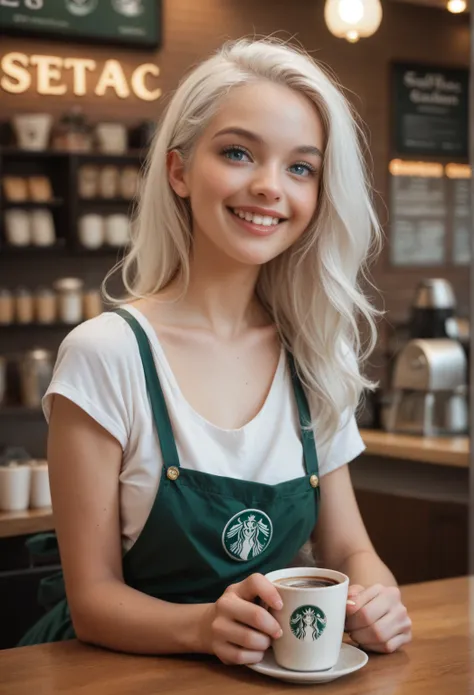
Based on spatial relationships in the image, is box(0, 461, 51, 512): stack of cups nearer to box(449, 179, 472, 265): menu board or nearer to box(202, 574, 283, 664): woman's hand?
box(202, 574, 283, 664): woman's hand

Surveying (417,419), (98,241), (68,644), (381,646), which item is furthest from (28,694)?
(98,241)

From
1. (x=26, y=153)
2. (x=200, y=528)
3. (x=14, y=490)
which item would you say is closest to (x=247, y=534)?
(x=200, y=528)

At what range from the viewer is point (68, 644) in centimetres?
141

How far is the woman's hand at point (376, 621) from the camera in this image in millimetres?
1353

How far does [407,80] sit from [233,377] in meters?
5.02

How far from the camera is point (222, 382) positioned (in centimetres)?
161

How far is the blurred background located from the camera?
3.78 meters

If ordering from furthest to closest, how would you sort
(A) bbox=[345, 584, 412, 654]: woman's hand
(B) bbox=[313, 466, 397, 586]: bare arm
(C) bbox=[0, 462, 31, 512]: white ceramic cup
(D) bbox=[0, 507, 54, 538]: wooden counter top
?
(C) bbox=[0, 462, 31, 512]: white ceramic cup
(D) bbox=[0, 507, 54, 538]: wooden counter top
(B) bbox=[313, 466, 397, 586]: bare arm
(A) bbox=[345, 584, 412, 654]: woman's hand

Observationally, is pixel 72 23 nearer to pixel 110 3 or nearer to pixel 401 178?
pixel 110 3

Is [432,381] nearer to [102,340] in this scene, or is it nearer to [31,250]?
[31,250]

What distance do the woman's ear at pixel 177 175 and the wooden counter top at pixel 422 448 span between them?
87.3 inches

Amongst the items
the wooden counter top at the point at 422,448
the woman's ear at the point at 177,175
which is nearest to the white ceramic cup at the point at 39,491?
the wooden counter top at the point at 422,448

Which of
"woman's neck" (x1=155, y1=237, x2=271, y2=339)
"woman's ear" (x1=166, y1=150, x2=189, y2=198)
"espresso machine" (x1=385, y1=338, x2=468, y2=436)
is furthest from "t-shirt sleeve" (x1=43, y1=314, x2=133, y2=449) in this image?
"espresso machine" (x1=385, y1=338, x2=468, y2=436)

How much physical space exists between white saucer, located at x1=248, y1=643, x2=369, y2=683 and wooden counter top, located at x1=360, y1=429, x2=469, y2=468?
240cm
